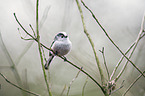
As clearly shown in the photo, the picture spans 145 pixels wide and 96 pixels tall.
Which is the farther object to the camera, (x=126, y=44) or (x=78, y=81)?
(x=126, y=44)

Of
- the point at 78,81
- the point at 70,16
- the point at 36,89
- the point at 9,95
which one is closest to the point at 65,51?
the point at 70,16

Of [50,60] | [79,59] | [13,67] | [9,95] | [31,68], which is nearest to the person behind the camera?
[13,67]

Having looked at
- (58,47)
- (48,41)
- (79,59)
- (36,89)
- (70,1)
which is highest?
(70,1)

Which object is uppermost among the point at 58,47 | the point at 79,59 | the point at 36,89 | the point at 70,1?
the point at 70,1

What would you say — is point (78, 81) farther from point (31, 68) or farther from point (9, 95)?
point (9, 95)

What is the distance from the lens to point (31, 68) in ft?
19.6

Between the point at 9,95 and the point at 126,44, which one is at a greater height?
the point at 9,95

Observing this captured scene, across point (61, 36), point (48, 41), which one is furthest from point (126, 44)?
point (48, 41)

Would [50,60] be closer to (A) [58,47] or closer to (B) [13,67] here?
(A) [58,47]

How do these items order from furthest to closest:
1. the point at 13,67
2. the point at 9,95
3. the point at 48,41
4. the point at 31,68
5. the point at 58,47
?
the point at 9,95 < the point at 31,68 < the point at 58,47 < the point at 48,41 < the point at 13,67

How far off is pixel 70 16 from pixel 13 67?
5.34ft

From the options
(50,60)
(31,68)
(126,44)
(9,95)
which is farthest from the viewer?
(9,95)

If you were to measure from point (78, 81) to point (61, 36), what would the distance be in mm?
2612

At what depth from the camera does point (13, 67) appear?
2.49 meters
